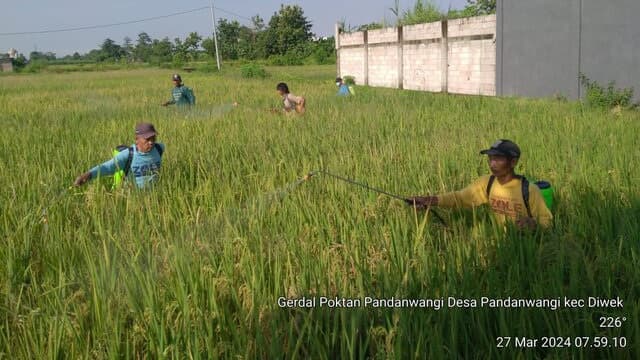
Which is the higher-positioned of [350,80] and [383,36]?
[383,36]

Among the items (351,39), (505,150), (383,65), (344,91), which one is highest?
(351,39)

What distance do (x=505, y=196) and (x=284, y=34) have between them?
74.2m

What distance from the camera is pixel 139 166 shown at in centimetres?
462

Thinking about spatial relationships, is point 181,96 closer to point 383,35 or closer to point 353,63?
point 383,35

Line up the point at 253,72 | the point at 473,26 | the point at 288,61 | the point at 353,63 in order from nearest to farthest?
the point at 473,26 → the point at 353,63 → the point at 253,72 → the point at 288,61

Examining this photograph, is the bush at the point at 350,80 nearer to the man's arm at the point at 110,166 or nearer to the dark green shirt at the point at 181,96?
the dark green shirt at the point at 181,96

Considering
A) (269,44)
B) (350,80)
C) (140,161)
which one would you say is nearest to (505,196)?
(140,161)

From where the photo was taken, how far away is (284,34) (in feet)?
244

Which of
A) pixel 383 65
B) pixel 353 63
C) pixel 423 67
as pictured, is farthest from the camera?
pixel 353 63

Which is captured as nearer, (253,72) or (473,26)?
(473,26)

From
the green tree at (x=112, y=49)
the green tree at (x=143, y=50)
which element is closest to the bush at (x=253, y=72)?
the green tree at (x=143, y=50)

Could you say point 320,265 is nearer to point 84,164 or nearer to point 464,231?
point 464,231

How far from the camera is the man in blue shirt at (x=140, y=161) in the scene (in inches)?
178

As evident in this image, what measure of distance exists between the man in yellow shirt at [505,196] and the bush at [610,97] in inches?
308
